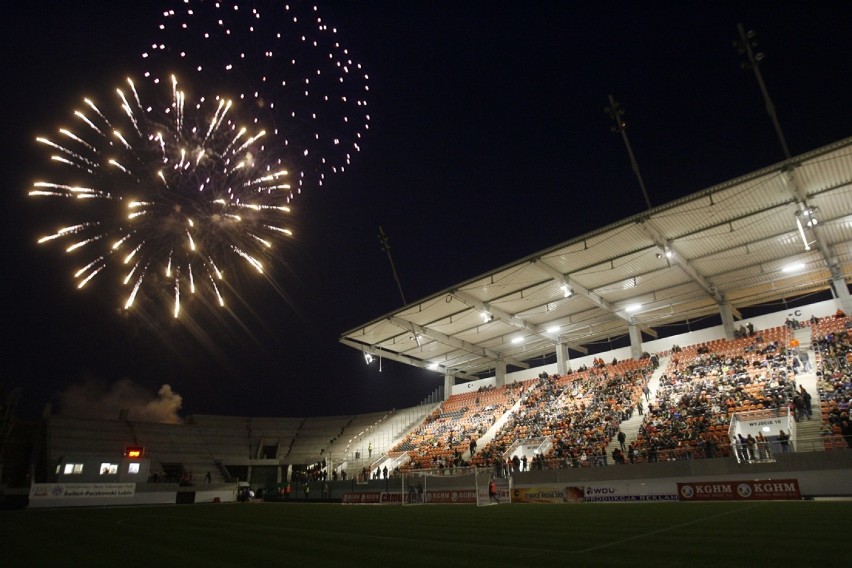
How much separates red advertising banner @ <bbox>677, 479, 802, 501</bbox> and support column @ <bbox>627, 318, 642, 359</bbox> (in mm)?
18735

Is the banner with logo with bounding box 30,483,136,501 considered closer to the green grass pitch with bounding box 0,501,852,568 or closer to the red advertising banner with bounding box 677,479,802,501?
the green grass pitch with bounding box 0,501,852,568

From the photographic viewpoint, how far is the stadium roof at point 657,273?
863 inches

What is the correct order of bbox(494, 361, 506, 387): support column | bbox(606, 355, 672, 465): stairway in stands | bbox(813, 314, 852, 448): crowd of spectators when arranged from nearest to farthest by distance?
bbox(813, 314, 852, 448): crowd of spectators → bbox(606, 355, 672, 465): stairway in stands → bbox(494, 361, 506, 387): support column

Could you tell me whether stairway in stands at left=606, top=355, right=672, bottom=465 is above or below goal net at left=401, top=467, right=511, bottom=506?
above

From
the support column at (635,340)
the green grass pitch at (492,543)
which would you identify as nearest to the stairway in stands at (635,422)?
the support column at (635,340)

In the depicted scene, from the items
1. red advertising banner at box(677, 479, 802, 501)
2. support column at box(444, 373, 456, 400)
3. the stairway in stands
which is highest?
support column at box(444, 373, 456, 400)

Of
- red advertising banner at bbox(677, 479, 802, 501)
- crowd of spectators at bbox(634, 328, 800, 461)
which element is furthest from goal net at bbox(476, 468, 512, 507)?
red advertising banner at bbox(677, 479, 802, 501)

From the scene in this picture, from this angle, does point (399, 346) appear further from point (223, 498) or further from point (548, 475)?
point (548, 475)

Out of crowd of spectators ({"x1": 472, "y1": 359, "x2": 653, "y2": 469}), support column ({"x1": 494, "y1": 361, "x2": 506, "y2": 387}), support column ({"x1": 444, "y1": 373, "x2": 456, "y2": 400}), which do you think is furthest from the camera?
support column ({"x1": 444, "y1": 373, "x2": 456, "y2": 400})

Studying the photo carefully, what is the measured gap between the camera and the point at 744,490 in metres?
15.9

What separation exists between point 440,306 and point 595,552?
91.4ft

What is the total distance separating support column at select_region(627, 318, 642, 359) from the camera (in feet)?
116

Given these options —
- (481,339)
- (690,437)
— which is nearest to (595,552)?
(690,437)

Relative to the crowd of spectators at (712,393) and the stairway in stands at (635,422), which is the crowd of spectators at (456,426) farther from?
the crowd of spectators at (712,393)
